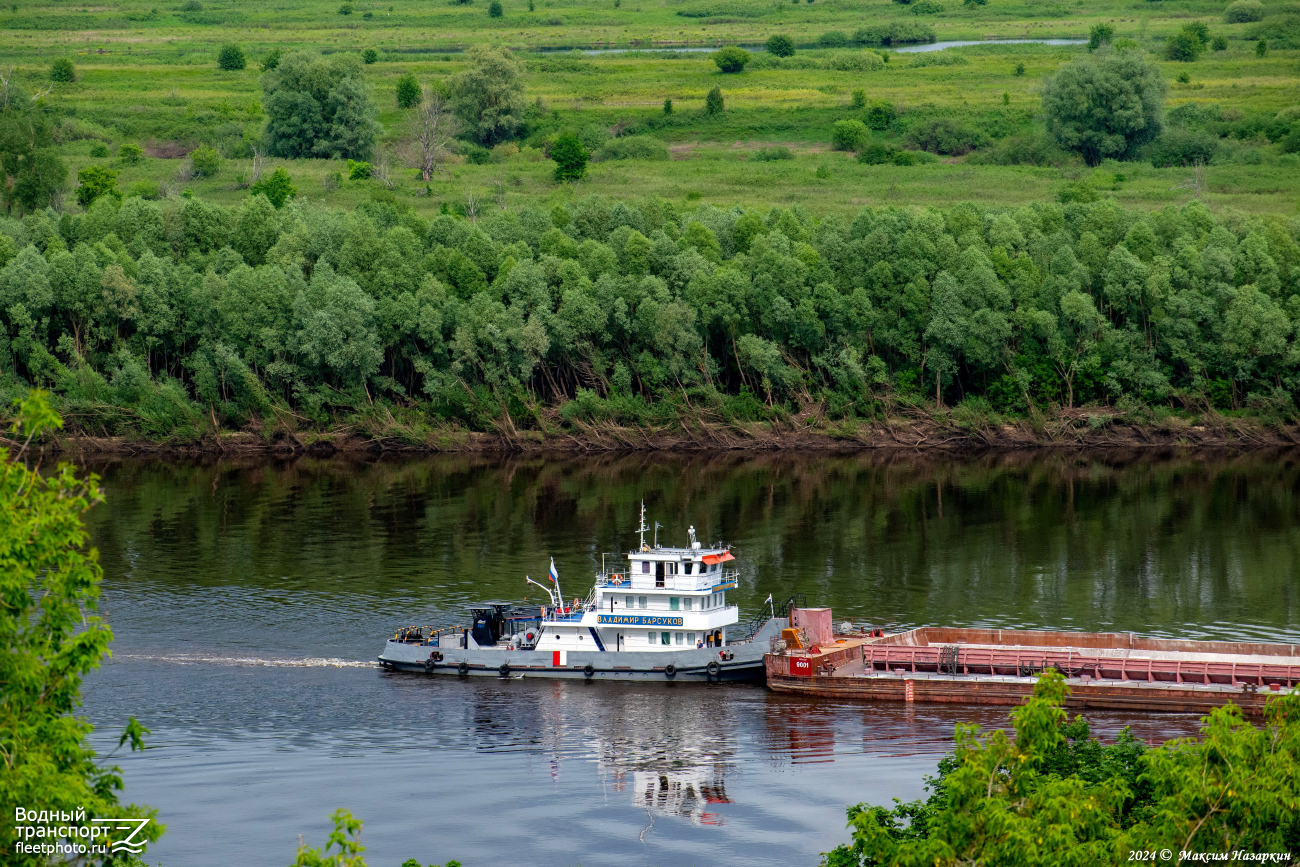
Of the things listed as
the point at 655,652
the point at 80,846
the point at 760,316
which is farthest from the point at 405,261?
the point at 80,846

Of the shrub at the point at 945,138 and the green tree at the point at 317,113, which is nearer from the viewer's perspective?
the green tree at the point at 317,113

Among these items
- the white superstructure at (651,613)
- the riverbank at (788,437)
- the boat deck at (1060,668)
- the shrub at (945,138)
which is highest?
the shrub at (945,138)

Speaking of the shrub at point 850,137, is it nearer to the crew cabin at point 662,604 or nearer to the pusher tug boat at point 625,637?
the pusher tug boat at point 625,637

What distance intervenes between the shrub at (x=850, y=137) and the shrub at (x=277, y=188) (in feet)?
212

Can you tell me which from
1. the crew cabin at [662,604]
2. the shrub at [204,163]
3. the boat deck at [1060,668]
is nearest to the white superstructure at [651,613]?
the crew cabin at [662,604]

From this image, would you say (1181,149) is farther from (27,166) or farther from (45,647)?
(45,647)

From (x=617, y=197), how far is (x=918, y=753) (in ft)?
382

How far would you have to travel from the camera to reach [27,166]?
157750 millimetres

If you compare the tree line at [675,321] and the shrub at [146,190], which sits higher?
the shrub at [146,190]

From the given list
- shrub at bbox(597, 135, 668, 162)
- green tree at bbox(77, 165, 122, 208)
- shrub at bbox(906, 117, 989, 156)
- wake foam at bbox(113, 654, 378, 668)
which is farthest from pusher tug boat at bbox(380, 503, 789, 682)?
shrub at bbox(906, 117, 989, 156)

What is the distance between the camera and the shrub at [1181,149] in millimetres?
179500

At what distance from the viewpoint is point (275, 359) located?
132m

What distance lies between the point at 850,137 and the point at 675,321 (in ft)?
231

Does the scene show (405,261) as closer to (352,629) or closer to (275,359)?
(275,359)
